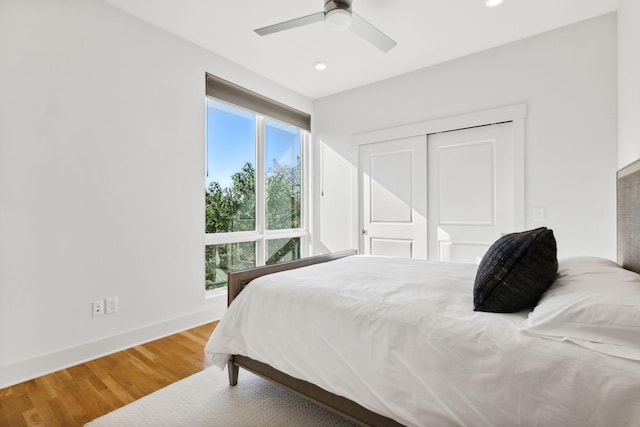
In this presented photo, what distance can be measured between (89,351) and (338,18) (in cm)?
288

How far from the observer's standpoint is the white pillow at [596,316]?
873 mm

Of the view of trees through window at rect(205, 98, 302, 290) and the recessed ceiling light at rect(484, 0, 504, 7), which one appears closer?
the recessed ceiling light at rect(484, 0, 504, 7)

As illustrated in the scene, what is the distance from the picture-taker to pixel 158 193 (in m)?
2.70

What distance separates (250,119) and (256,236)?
53.7 inches

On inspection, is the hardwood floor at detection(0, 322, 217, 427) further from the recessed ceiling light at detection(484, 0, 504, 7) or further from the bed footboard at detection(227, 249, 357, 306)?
the recessed ceiling light at detection(484, 0, 504, 7)

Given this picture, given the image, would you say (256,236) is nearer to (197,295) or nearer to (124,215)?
(197,295)

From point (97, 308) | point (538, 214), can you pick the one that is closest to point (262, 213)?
point (97, 308)

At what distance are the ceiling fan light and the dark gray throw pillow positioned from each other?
1.71 meters

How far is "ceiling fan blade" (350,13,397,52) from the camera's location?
2123mm

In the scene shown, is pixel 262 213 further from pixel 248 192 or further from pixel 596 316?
pixel 596 316

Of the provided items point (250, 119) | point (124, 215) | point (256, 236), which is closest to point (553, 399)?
point (124, 215)

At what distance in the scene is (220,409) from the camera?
1.65 meters

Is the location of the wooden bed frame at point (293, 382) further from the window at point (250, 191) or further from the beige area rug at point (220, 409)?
the window at point (250, 191)

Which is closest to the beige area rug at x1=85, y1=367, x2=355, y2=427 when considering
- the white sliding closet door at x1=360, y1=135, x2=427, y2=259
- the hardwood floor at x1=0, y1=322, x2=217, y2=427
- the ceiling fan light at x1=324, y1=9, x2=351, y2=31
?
the hardwood floor at x1=0, y1=322, x2=217, y2=427
